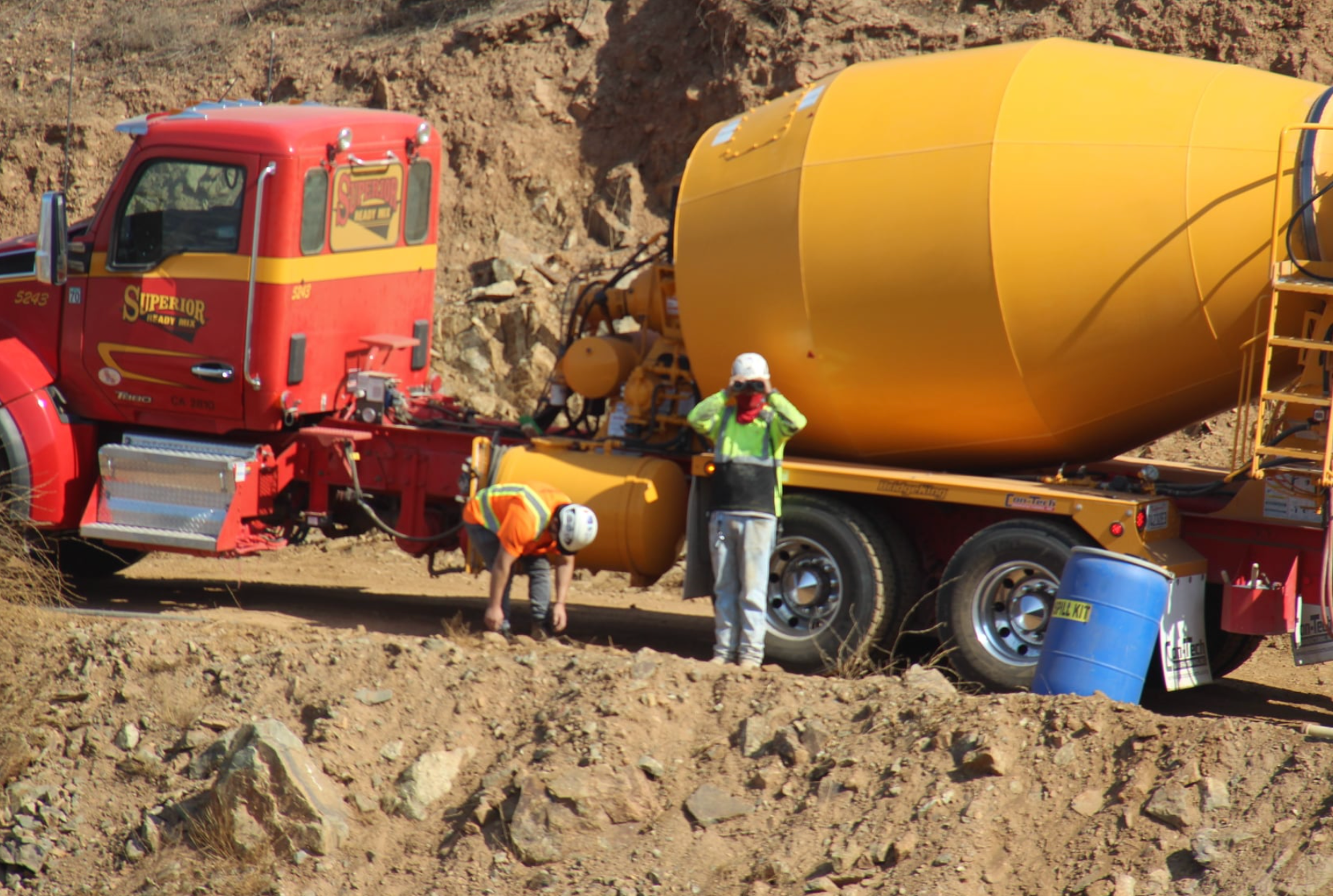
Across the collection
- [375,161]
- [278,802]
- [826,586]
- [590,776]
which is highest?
[375,161]

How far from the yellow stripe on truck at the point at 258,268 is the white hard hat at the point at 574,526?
2389mm

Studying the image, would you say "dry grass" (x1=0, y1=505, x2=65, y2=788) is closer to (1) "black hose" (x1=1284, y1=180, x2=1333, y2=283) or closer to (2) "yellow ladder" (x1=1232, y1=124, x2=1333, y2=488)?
(2) "yellow ladder" (x1=1232, y1=124, x2=1333, y2=488)

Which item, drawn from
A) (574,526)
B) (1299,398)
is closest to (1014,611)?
(1299,398)

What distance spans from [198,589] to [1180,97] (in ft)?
24.6

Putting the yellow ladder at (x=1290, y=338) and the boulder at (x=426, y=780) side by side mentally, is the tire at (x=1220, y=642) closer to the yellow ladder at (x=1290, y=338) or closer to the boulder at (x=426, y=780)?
the yellow ladder at (x=1290, y=338)

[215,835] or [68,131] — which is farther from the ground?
[68,131]

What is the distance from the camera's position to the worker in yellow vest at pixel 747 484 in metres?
8.41

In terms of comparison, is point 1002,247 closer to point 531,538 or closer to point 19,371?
point 531,538

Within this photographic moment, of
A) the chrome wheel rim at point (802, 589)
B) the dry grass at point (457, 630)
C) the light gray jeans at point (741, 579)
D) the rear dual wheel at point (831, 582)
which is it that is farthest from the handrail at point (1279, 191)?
the dry grass at point (457, 630)

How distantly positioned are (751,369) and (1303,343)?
2.74m

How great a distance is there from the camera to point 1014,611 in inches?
318

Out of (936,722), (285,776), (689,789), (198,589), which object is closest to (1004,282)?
(936,722)

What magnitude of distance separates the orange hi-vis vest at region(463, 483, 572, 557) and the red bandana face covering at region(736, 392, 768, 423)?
1.14 meters

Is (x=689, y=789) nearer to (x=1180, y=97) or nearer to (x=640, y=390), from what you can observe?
(x=640, y=390)
